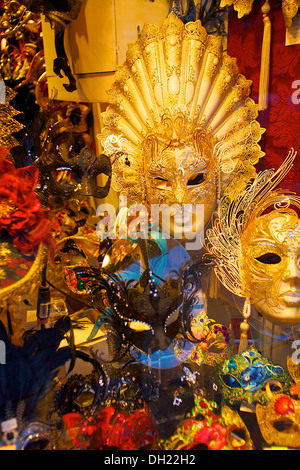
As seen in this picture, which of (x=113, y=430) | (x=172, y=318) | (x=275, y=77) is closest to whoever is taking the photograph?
(x=113, y=430)

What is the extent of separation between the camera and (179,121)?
0.96m

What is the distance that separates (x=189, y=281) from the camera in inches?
36.7

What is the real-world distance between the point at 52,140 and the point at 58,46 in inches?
10.8

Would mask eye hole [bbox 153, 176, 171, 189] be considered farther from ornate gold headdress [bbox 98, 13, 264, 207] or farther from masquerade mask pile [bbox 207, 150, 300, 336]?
masquerade mask pile [bbox 207, 150, 300, 336]

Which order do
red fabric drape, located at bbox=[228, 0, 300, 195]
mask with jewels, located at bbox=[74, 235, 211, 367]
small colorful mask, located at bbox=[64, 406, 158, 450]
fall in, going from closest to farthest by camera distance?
1. small colorful mask, located at bbox=[64, 406, 158, 450]
2. mask with jewels, located at bbox=[74, 235, 211, 367]
3. red fabric drape, located at bbox=[228, 0, 300, 195]

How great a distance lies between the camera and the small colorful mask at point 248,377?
0.90 meters

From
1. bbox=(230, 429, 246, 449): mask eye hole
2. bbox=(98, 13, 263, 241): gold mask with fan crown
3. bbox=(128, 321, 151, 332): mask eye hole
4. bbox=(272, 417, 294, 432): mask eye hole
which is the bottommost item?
bbox=(230, 429, 246, 449): mask eye hole

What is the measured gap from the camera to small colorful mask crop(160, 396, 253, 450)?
2.61 feet

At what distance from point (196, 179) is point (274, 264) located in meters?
0.31

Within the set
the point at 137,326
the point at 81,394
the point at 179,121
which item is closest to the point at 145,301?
the point at 137,326

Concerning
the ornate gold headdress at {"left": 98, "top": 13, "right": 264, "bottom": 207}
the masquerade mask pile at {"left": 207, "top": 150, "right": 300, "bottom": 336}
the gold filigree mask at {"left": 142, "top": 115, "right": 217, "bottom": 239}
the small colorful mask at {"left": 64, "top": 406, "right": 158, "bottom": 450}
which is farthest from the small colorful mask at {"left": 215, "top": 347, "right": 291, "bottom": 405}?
the ornate gold headdress at {"left": 98, "top": 13, "right": 264, "bottom": 207}

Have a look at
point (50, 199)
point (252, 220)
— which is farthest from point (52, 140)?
point (252, 220)

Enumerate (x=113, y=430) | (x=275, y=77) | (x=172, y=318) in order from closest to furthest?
(x=113, y=430) < (x=172, y=318) < (x=275, y=77)

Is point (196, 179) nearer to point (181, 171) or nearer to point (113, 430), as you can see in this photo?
point (181, 171)
